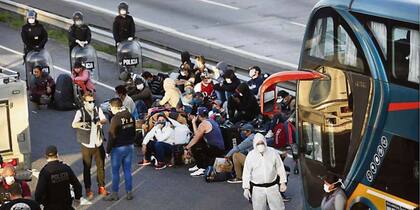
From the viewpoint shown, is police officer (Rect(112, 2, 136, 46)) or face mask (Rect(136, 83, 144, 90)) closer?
face mask (Rect(136, 83, 144, 90))

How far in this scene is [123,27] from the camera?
25.6 metres

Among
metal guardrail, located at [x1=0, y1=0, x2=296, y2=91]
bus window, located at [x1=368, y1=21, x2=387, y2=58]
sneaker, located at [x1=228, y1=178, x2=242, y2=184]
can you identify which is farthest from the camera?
metal guardrail, located at [x1=0, y1=0, x2=296, y2=91]

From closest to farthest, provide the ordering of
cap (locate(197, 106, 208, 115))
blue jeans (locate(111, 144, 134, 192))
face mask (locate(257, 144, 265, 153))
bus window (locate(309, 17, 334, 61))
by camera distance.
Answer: bus window (locate(309, 17, 334, 61)), face mask (locate(257, 144, 265, 153)), blue jeans (locate(111, 144, 134, 192)), cap (locate(197, 106, 208, 115))

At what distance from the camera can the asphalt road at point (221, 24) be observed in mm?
28569

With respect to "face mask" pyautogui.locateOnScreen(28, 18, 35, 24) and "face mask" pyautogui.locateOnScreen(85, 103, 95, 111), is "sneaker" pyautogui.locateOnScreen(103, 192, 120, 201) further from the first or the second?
"face mask" pyautogui.locateOnScreen(28, 18, 35, 24)

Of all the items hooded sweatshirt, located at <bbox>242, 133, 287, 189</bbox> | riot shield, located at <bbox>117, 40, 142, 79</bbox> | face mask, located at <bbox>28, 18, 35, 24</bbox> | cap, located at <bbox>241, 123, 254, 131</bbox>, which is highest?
face mask, located at <bbox>28, 18, 35, 24</bbox>

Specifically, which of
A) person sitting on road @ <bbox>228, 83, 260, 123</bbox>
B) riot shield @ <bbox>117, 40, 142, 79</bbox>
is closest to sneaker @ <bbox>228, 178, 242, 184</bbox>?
person sitting on road @ <bbox>228, 83, 260, 123</bbox>

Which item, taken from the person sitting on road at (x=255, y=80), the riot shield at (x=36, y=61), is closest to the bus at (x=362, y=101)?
the person sitting on road at (x=255, y=80)

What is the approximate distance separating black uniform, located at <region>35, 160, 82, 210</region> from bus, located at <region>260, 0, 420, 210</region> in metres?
3.07

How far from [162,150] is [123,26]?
267 inches

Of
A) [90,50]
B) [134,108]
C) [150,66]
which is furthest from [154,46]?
[134,108]

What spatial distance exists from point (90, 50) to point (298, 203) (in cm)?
926

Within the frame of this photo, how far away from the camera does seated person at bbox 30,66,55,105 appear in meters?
23.1

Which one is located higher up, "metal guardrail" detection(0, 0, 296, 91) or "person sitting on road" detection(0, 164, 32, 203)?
"metal guardrail" detection(0, 0, 296, 91)
